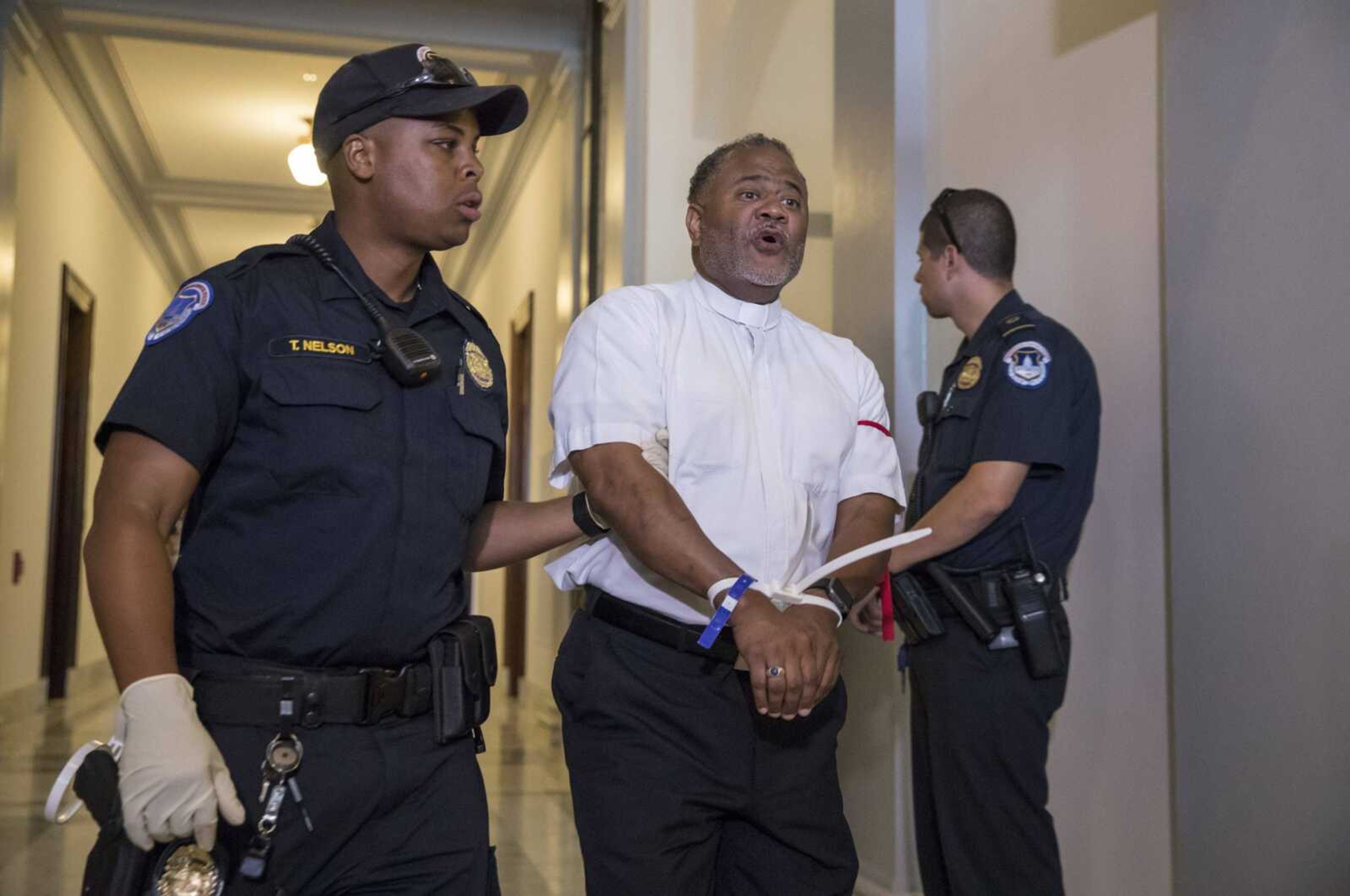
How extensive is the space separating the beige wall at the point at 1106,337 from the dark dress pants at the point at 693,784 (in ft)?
4.06

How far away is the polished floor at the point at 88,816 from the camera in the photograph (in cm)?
363

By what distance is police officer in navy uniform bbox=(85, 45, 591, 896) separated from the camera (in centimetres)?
131

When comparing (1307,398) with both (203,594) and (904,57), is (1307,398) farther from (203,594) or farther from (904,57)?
(203,594)

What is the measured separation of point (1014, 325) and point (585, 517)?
1.24 metres

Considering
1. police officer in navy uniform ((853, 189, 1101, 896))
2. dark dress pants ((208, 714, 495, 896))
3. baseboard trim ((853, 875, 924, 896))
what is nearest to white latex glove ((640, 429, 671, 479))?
dark dress pants ((208, 714, 495, 896))

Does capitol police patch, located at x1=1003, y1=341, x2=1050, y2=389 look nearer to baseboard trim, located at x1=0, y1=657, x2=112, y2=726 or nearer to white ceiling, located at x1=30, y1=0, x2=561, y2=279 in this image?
white ceiling, located at x1=30, y1=0, x2=561, y2=279

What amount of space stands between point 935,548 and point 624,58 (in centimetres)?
332

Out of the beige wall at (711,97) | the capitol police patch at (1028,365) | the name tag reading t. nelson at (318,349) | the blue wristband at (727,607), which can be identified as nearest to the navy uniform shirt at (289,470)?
the name tag reading t. nelson at (318,349)

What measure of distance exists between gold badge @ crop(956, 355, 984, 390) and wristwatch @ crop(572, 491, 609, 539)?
3.87 feet

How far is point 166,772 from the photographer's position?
4.08ft

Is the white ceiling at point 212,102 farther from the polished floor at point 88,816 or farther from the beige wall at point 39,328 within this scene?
the polished floor at point 88,816

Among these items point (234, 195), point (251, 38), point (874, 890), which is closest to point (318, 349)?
point (874, 890)

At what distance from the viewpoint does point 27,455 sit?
23.6 ft

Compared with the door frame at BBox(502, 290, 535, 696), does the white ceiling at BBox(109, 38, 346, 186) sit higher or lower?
higher
